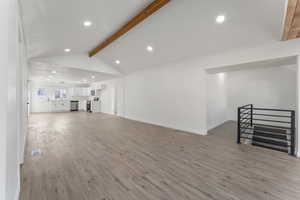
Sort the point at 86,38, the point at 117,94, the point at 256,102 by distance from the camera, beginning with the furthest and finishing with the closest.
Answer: the point at 117,94
the point at 256,102
the point at 86,38

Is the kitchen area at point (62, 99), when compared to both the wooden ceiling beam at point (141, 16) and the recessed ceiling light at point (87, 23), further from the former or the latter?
the recessed ceiling light at point (87, 23)

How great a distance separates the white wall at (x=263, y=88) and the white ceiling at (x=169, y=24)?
360 centimetres

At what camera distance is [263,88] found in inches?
242

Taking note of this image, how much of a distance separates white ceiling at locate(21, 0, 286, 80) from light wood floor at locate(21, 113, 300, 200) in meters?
2.68

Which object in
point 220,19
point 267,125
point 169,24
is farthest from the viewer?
point 267,125

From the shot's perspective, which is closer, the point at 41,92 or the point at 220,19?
the point at 220,19

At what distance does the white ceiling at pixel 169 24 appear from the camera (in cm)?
258

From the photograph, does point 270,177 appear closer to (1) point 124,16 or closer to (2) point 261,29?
(2) point 261,29

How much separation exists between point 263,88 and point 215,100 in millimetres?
2422

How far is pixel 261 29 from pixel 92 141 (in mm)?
4942

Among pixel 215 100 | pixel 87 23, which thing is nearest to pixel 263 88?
pixel 215 100

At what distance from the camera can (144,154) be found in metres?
3.04

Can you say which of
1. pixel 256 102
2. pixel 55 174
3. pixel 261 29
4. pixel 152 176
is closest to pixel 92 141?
pixel 55 174

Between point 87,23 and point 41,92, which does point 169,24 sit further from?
point 41,92
